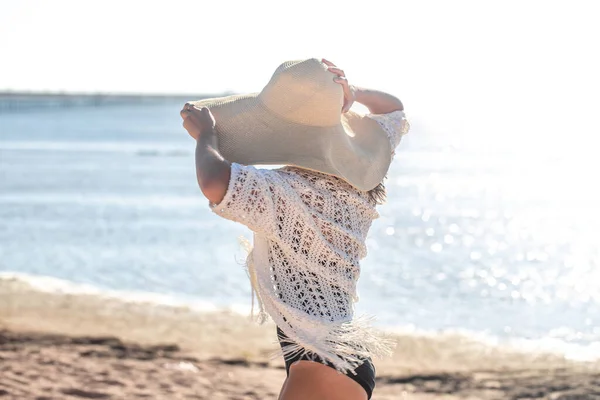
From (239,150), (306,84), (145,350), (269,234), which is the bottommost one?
(145,350)

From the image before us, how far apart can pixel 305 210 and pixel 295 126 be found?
10.9 inches

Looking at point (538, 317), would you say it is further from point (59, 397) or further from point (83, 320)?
point (59, 397)

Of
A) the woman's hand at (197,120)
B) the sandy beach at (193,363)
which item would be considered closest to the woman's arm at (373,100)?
the woman's hand at (197,120)

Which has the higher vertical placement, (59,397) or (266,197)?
(266,197)

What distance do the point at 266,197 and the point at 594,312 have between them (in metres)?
7.20

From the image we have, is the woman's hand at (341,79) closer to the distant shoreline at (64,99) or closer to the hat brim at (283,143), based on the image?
the hat brim at (283,143)

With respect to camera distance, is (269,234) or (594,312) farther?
(594,312)

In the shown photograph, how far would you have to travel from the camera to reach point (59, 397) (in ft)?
15.5

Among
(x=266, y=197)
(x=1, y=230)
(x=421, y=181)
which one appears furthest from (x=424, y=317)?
(x=421, y=181)

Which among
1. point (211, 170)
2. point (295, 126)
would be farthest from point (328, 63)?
point (211, 170)

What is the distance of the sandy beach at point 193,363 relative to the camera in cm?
520

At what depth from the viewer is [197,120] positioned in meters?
2.39

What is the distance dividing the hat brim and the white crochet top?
0.14 ft

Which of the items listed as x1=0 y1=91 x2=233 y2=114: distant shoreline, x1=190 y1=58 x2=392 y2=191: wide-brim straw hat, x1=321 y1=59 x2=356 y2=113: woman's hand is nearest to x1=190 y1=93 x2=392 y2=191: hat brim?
x1=190 y1=58 x2=392 y2=191: wide-brim straw hat
